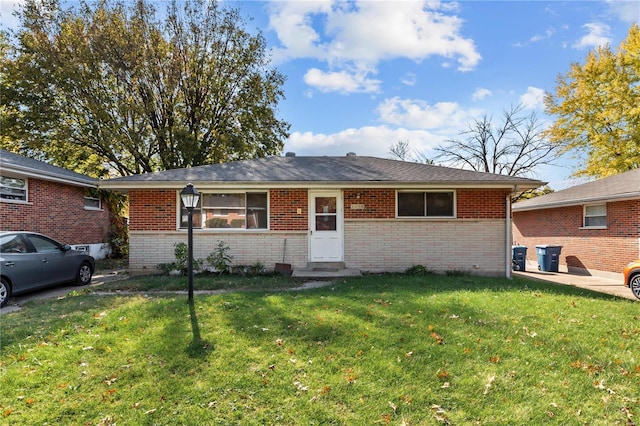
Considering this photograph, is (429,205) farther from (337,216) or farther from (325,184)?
(325,184)

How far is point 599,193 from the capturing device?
11930 mm

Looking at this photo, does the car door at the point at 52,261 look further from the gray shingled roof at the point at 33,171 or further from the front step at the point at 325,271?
the front step at the point at 325,271

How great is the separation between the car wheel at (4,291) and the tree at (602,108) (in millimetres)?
27705

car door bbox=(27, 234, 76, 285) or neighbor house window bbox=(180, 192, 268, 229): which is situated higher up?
neighbor house window bbox=(180, 192, 268, 229)

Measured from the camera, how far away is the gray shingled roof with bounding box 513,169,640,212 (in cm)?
1080

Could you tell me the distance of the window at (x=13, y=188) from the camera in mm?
10586

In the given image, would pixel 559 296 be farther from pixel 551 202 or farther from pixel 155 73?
pixel 155 73

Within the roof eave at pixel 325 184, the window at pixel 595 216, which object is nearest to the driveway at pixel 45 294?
the roof eave at pixel 325 184

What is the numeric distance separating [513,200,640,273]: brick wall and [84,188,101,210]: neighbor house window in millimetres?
19654

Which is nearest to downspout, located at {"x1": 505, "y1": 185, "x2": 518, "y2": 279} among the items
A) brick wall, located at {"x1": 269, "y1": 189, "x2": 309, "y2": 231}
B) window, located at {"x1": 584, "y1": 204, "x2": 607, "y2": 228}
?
window, located at {"x1": 584, "y1": 204, "x2": 607, "y2": 228}

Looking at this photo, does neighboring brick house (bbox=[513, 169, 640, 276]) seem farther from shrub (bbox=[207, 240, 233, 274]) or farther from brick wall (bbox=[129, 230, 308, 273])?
shrub (bbox=[207, 240, 233, 274])

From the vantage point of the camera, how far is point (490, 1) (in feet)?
29.5

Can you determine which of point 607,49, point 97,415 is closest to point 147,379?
point 97,415

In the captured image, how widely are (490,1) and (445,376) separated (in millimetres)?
9686
